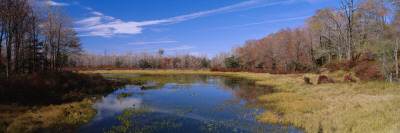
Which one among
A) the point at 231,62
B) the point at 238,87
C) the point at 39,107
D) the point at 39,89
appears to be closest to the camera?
the point at 39,107

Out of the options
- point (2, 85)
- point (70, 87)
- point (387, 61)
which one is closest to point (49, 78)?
point (70, 87)

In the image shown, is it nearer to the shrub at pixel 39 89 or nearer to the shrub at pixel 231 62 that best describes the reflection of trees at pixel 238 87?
the shrub at pixel 39 89

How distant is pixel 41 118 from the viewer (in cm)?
1095

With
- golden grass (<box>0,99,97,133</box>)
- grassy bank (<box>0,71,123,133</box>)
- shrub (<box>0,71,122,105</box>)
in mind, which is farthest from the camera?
shrub (<box>0,71,122,105</box>)

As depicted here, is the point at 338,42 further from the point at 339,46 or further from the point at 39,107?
the point at 39,107

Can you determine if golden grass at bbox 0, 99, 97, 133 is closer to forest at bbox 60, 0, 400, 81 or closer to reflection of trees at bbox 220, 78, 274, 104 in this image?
reflection of trees at bbox 220, 78, 274, 104

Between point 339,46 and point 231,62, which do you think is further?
point 231,62

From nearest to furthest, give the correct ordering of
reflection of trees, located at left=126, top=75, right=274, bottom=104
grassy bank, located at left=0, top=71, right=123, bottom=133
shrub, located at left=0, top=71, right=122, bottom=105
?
grassy bank, located at left=0, top=71, right=123, bottom=133 < shrub, located at left=0, top=71, right=122, bottom=105 < reflection of trees, located at left=126, top=75, right=274, bottom=104

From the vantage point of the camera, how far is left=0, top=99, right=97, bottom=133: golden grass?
31.1 ft

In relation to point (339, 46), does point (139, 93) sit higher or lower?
lower

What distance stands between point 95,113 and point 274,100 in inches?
560

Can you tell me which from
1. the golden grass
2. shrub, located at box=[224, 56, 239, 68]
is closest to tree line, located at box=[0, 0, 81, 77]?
the golden grass

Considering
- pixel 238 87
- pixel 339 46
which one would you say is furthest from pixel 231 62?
pixel 238 87

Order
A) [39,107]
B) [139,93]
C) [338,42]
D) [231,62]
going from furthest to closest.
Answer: [231,62]
[338,42]
[139,93]
[39,107]
